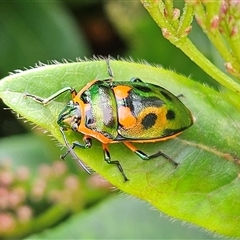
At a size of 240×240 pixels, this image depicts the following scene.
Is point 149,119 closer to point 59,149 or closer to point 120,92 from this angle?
point 120,92

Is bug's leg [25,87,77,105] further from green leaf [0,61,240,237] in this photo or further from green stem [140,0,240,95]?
green stem [140,0,240,95]

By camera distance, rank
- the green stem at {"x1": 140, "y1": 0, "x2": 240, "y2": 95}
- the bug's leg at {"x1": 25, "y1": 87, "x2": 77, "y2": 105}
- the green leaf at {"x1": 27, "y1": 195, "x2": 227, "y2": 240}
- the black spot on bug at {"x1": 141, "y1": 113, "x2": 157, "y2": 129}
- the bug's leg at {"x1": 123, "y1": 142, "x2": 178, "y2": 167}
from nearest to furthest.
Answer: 1. the green stem at {"x1": 140, "y1": 0, "x2": 240, "y2": 95}
2. the bug's leg at {"x1": 25, "y1": 87, "x2": 77, "y2": 105}
3. the bug's leg at {"x1": 123, "y1": 142, "x2": 178, "y2": 167}
4. the black spot on bug at {"x1": 141, "y1": 113, "x2": 157, "y2": 129}
5. the green leaf at {"x1": 27, "y1": 195, "x2": 227, "y2": 240}

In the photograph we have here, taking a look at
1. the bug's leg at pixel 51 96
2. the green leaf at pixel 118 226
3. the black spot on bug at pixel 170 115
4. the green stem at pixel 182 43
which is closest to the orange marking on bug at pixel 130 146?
the black spot on bug at pixel 170 115

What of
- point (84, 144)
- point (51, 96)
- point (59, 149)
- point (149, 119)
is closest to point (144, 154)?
point (149, 119)

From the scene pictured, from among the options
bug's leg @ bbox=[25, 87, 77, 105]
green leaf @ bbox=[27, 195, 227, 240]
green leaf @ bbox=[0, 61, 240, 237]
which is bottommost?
green leaf @ bbox=[27, 195, 227, 240]

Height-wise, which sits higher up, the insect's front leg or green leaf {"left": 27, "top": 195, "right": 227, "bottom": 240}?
the insect's front leg

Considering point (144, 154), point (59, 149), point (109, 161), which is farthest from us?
point (59, 149)

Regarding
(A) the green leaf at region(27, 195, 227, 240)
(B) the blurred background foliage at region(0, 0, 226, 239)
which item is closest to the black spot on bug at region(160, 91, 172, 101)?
(B) the blurred background foliage at region(0, 0, 226, 239)
